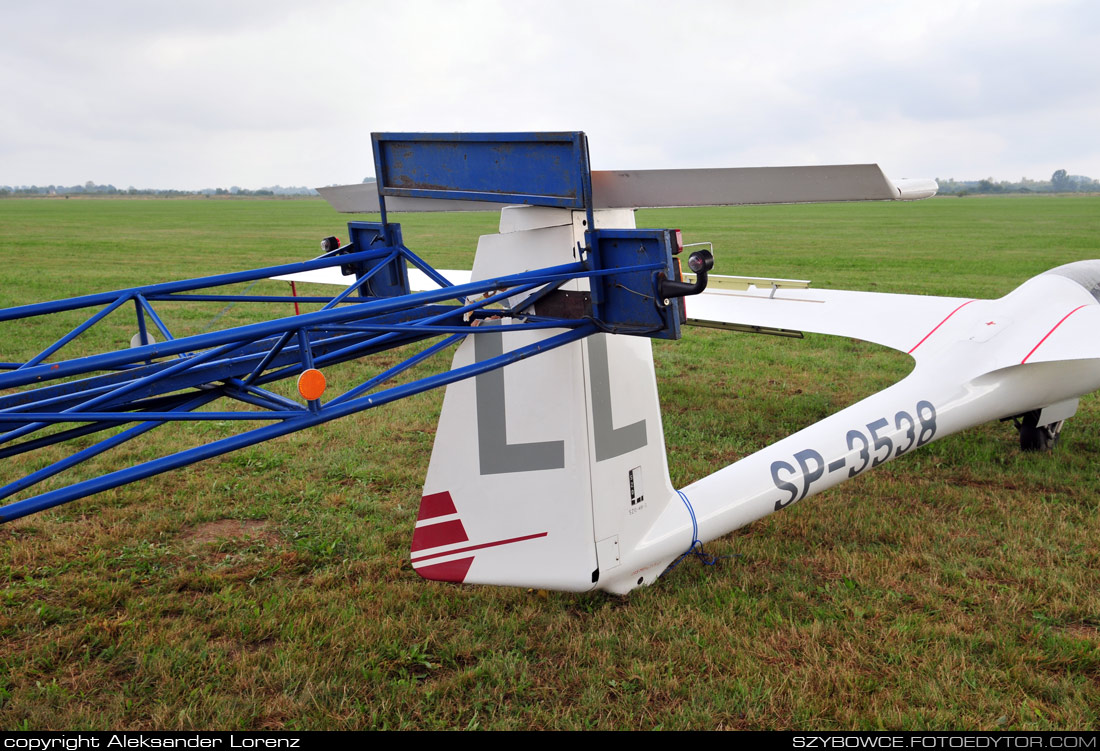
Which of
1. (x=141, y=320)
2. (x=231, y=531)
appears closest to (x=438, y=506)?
(x=141, y=320)

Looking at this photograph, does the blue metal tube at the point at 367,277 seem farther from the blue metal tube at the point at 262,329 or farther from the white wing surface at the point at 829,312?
the white wing surface at the point at 829,312

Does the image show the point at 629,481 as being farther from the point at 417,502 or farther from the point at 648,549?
the point at 417,502

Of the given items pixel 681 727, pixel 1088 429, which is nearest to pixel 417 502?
pixel 681 727

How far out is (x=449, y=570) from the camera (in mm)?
4133

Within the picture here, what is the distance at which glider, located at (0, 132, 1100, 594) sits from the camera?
3371 mm

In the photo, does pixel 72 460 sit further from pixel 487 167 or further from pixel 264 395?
pixel 487 167

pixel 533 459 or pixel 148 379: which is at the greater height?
pixel 148 379

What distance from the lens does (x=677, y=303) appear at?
3.77 metres

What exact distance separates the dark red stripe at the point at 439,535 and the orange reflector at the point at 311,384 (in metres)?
1.31

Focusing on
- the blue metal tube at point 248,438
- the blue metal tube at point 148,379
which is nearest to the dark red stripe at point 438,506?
the blue metal tube at point 248,438

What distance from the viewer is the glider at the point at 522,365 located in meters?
3.37

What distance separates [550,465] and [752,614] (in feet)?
5.58

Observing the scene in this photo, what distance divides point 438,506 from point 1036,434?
622 centimetres

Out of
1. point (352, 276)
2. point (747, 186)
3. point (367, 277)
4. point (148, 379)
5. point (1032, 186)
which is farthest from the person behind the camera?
point (1032, 186)
